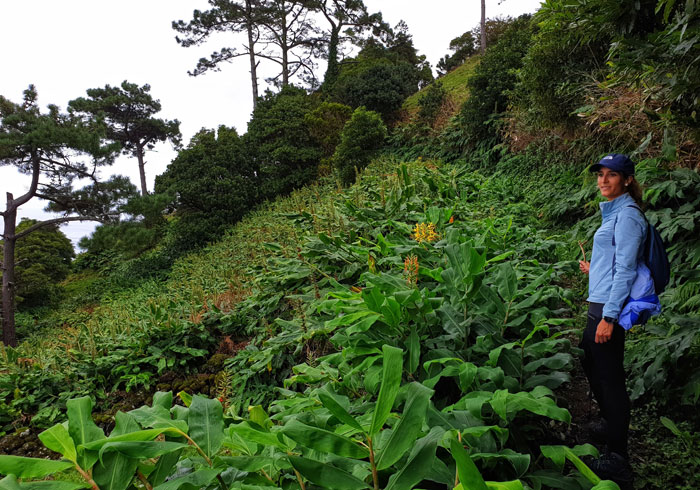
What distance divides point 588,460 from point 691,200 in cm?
265

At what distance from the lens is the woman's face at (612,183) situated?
6.32 feet

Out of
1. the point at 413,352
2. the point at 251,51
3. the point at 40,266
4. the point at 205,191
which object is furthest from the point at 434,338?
the point at 251,51

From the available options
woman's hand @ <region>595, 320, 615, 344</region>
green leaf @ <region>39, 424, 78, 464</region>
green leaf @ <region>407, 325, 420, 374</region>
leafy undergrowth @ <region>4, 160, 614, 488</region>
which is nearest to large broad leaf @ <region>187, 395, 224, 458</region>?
leafy undergrowth @ <region>4, 160, 614, 488</region>

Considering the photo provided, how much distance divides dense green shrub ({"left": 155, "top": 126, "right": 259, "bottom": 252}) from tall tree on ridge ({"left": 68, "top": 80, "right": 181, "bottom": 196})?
11309mm

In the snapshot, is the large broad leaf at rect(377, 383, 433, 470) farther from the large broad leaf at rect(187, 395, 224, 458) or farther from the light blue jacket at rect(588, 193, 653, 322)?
the light blue jacket at rect(588, 193, 653, 322)

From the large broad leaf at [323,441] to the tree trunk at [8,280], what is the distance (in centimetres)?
1314

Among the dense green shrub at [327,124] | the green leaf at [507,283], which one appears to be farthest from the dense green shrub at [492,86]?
the green leaf at [507,283]

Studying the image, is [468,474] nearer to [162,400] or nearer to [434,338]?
[162,400]

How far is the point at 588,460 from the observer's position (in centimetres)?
180

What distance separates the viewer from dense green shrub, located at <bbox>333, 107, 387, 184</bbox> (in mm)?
11344

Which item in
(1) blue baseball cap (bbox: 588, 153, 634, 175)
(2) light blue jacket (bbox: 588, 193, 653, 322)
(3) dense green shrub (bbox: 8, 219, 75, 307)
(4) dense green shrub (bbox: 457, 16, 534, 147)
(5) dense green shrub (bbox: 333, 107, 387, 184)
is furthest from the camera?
(3) dense green shrub (bbox: 8, 219, 75, 307)

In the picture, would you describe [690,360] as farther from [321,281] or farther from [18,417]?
[18,417]

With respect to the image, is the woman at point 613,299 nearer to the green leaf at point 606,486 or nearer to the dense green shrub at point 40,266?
the green leaf at point 606,486

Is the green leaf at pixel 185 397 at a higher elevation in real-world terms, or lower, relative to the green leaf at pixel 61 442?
lower
